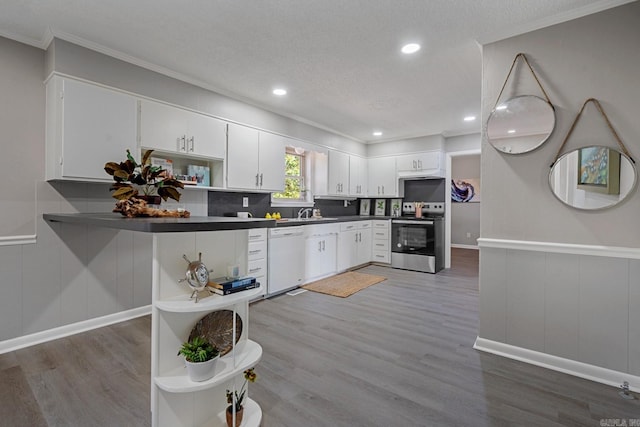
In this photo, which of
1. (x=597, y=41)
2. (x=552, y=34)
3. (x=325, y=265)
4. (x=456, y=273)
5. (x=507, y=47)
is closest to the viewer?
(x=597, y=41)

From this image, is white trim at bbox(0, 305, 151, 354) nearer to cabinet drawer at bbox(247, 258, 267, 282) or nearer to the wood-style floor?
the wood-style floor

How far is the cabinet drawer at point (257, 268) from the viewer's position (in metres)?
3.71

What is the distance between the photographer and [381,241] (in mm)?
6043

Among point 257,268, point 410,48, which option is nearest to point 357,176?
point 257,268

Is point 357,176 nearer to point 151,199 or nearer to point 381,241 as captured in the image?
point 381,241

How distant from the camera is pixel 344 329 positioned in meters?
2.95

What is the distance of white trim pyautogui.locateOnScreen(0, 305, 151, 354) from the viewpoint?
252 cm

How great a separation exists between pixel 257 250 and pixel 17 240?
216 cm

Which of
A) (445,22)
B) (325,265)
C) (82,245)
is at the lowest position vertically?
(325,265)

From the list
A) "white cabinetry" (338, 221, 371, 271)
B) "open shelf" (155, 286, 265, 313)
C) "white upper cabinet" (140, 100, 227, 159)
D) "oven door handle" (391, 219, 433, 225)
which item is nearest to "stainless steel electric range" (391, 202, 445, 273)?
"oven door handle" (391, 219, 433, 225)

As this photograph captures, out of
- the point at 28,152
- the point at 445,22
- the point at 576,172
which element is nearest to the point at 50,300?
the point at 28,152

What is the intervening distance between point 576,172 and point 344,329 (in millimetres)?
2271

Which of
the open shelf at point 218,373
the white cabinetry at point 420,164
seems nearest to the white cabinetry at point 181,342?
the open shelf at point 218,373

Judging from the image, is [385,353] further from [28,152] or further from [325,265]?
[28,152]
